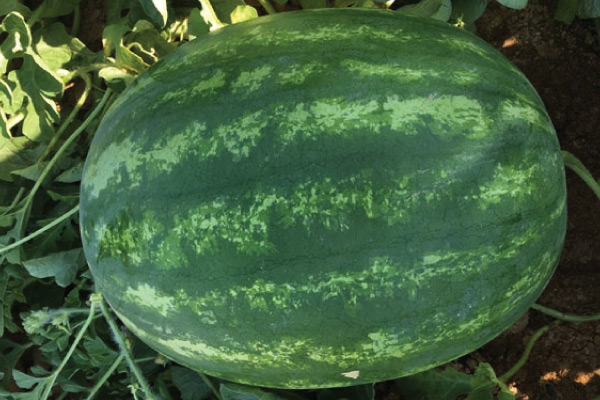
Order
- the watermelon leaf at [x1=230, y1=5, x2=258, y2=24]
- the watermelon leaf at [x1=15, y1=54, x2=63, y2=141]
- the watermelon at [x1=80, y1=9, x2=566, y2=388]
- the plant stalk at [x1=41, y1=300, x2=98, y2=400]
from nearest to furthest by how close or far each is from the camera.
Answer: the watermelon at [x1=80, y1=9, x2=566, y2=388], the plant stalk at [x1=41, y1=300, x2=98, y2=400], the watermelon leaf at [x1=230, y1=5, x2=258, y2=24], the watermelon leaf at [x1=15, y1=54, x2=63, y2=141]

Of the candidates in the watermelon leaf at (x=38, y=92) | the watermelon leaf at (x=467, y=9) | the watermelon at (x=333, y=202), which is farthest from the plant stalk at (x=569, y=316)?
the watermelon leaf at (x=38, y=92)

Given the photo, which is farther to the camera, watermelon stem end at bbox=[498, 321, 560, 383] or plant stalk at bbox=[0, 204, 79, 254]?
watermelon stem end at bbox=[498, 321, 560, 383]

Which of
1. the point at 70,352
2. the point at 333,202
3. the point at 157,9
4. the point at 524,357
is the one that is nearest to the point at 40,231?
the point at 70,352

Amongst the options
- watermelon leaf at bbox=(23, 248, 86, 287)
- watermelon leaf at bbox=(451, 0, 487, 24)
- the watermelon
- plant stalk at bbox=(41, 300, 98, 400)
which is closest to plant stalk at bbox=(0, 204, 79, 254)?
watermelon leaf at bbox=(23, 248, 86, 287)

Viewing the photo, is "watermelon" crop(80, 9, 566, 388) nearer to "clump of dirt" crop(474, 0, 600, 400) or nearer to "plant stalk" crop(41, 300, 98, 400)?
"plant stalk" crop(41, 300, 98, 400)

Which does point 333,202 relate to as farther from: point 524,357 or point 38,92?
point 524,357

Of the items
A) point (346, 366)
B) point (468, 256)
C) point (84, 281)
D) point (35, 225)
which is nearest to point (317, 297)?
point (346, 366)

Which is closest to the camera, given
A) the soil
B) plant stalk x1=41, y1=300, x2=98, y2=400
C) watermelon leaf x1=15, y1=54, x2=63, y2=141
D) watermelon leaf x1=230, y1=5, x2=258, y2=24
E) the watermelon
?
the watermelon

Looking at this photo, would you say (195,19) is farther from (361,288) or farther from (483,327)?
(483,327)
